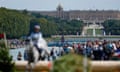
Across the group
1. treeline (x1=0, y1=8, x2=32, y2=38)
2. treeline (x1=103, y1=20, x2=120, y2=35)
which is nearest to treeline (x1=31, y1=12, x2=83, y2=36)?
treeline (x1=103, y1=20, x2=120, y2=35)

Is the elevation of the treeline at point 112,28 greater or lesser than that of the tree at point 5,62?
lesser

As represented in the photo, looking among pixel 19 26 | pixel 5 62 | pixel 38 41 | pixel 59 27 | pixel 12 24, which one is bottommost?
pixel 59 27

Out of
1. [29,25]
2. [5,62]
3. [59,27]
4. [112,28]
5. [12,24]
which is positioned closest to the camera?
[5,62]

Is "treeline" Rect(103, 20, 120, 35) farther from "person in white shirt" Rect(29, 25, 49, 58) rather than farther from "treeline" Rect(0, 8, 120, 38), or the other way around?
"person in white shirt" Rect(29, 25, 49, 58)

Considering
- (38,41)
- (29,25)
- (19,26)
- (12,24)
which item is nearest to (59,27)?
(29,25)

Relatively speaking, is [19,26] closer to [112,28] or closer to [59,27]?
[112,28]

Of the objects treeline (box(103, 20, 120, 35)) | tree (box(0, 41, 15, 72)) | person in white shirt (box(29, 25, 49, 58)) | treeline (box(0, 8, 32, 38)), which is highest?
person in white shirt (box(29, 25, 49, 58))

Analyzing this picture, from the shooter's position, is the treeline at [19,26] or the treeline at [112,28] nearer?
the treeline at [19,26]

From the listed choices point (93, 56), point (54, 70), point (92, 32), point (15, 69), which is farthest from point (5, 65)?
point (92, 32)

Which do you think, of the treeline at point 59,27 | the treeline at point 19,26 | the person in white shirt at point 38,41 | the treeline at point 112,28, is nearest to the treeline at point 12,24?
the treeline at point 19,26

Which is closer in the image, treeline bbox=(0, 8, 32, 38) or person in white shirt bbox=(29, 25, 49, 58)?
person in white shirt bbox=(29, 25, 49, 58)

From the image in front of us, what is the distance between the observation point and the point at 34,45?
404 inches

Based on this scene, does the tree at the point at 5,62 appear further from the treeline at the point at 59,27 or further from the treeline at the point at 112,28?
the treeline at the point at 112,28

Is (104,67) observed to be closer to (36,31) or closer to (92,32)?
(36,31)
